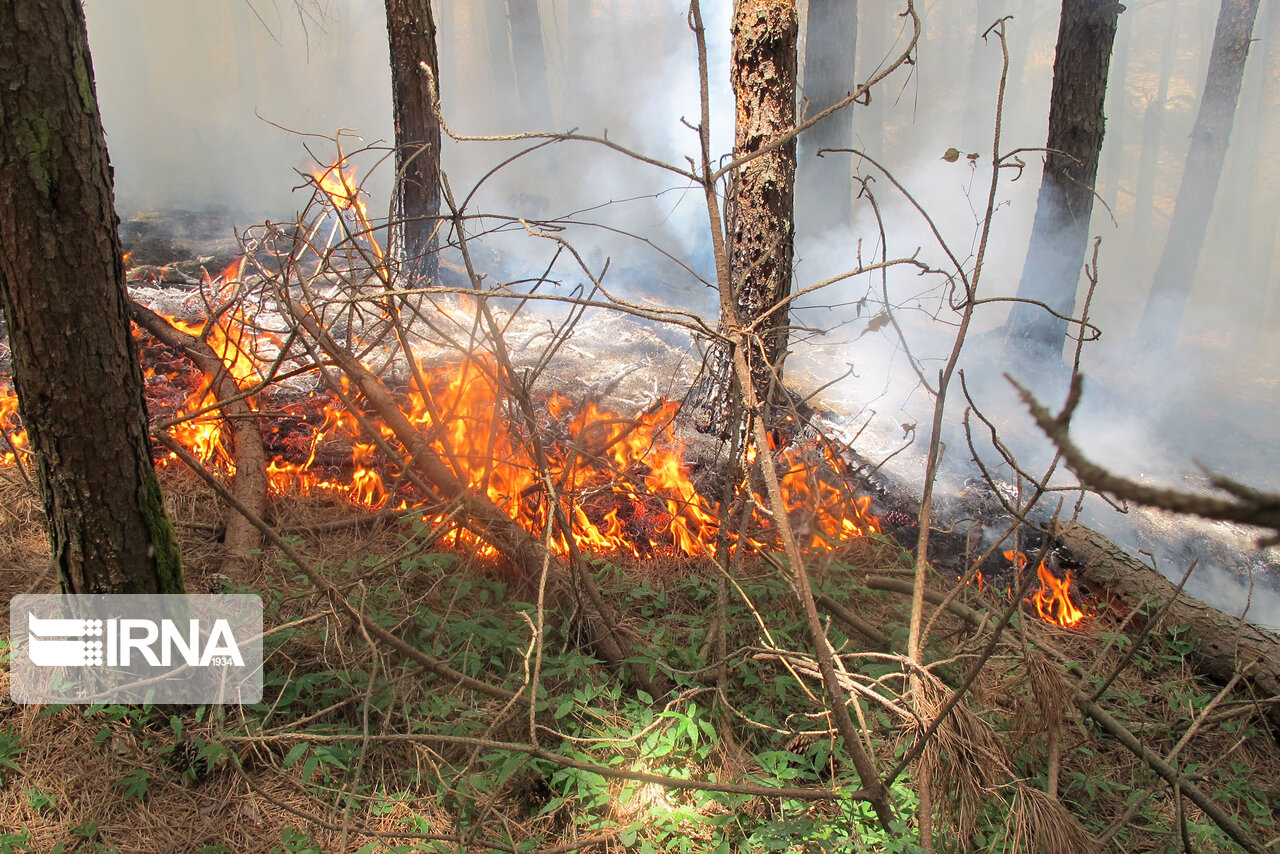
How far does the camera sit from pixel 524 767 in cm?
242

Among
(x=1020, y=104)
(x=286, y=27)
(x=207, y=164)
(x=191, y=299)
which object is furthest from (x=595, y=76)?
(x=1020, y=104)

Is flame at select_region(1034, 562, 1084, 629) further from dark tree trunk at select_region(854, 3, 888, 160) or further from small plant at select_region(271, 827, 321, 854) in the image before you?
dark tree trunk at select_region(854, 3, 888, 160)

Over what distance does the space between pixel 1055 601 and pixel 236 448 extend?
178 inches

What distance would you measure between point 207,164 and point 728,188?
16779mm

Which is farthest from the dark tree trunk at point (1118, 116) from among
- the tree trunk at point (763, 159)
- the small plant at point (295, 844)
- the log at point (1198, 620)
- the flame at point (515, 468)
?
the small plant at point (295, 844)

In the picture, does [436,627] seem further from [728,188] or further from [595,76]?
[595,76]

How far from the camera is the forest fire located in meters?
3.79

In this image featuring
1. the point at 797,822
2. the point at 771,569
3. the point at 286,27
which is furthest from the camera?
the point at 286,27

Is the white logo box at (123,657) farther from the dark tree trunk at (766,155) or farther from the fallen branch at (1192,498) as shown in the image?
the dark tree trunk at (766,155)

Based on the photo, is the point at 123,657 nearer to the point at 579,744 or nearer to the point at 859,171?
the point at 579,744

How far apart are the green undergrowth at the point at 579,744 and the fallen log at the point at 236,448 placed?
0.81 feet

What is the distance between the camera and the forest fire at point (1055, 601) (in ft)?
12.4

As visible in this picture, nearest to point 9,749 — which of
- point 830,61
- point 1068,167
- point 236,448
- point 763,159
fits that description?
point 236,448

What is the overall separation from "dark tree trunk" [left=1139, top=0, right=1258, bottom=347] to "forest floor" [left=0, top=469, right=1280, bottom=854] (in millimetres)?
12869
